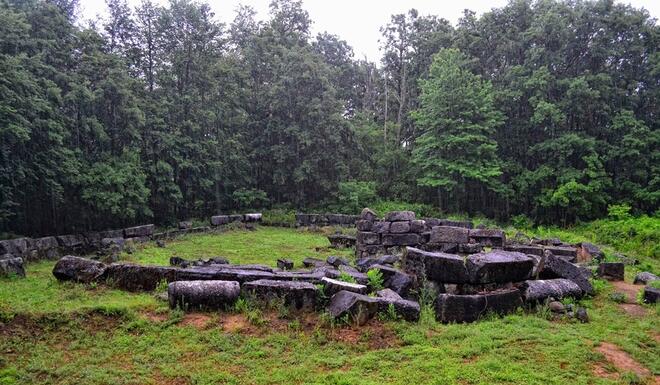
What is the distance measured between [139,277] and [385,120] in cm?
2545

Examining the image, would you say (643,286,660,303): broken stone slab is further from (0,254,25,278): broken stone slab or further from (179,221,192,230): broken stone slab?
(179,221,192,230): broken stone slab

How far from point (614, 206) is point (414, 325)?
66.6 ft

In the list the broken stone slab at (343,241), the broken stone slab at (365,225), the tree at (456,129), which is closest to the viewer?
the broken stone slab at (365,225)

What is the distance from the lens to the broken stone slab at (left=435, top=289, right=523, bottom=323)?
6.60 meters

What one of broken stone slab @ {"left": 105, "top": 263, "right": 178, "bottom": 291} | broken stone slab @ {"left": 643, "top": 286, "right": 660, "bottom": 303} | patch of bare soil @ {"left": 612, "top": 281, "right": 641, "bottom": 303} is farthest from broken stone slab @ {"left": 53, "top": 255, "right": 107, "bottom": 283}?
broken stone slab @ {"left": 643, "top": 286, "right": 660, "bottom": 303}

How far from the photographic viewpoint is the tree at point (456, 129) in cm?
2403

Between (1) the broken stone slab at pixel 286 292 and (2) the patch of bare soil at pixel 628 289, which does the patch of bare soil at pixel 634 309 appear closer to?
(2) the patch of bare soil at pixel 628 289

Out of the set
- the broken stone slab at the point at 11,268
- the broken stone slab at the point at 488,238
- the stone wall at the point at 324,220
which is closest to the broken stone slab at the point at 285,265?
the broken stone slab at the point at 488,238

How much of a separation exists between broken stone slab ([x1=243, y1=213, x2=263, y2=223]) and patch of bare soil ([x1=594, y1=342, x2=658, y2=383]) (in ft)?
60.4

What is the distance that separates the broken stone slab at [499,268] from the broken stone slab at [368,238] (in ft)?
20.1

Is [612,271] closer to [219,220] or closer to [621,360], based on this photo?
[621,360]

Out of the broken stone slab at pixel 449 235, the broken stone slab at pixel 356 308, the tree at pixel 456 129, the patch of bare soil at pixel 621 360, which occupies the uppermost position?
the tree at pixel 456 129

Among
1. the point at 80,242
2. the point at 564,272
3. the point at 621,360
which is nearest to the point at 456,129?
the point at 564,272

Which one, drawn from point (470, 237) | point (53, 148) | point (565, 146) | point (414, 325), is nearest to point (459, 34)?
point (565, 146)
